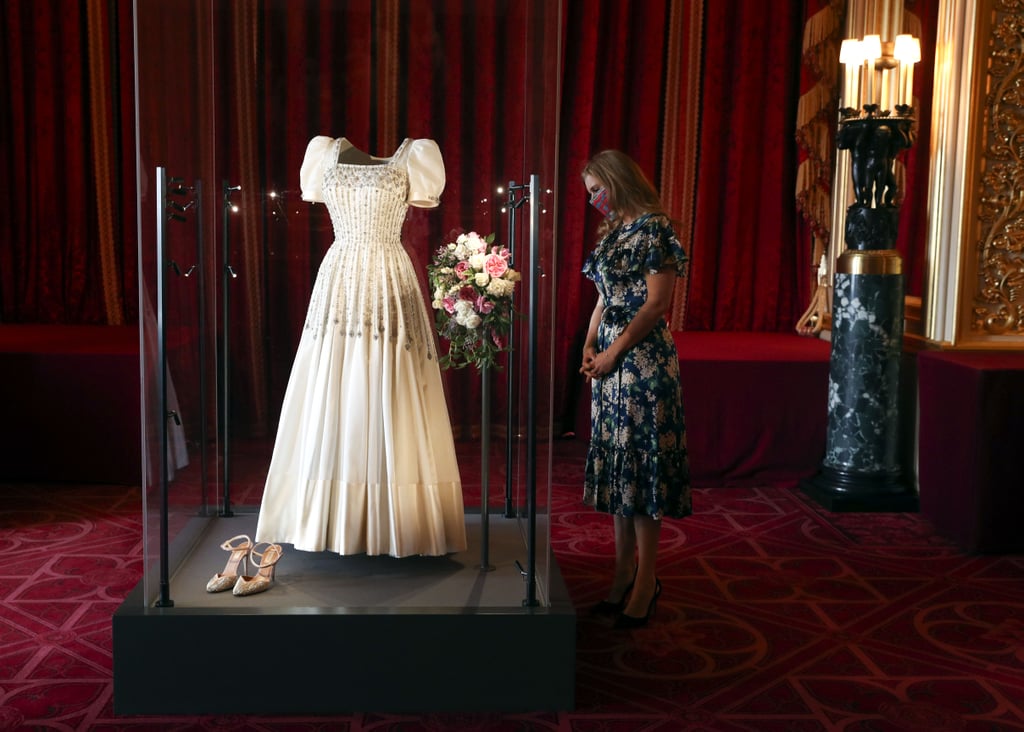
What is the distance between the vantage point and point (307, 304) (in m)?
3.07

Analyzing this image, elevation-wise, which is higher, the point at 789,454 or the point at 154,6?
the point at 154,6

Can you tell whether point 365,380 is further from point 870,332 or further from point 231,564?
point 870,332

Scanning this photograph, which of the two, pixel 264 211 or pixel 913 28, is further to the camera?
pixel 913 28

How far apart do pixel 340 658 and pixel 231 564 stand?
0.47 meters

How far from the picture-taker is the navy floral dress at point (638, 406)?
3.16m

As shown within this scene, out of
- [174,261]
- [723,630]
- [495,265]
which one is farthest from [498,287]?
[723,630]

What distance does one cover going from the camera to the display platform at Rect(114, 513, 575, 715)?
2691mm

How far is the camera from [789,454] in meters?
5.16

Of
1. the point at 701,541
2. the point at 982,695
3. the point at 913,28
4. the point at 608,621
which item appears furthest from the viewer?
the point at 913,28

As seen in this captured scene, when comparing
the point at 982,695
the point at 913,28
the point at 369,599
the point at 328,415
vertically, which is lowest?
the point at 982,695

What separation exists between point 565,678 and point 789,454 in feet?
8.76

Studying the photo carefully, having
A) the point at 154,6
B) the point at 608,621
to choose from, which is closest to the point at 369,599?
the point at 608,621

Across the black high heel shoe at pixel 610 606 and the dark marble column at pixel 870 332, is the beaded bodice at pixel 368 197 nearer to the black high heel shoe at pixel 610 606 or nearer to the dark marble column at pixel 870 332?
the black high heel shoe at pixel 610 606

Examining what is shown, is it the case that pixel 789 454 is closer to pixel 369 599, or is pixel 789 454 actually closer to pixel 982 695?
pixel 982 695
